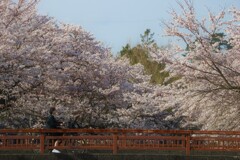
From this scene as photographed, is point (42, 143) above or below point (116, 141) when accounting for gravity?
below

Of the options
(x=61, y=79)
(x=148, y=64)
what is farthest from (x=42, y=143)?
(x=148, y=64)

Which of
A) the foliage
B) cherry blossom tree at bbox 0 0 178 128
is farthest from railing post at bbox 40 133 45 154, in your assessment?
the foliage

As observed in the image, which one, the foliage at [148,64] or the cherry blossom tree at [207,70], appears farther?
the foliage at [148,64]

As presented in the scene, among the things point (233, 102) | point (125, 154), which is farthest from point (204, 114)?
point (125, 154)

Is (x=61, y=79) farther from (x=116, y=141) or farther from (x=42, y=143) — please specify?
(x=116, y=141)

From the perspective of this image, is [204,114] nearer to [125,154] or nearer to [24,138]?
[125,154]

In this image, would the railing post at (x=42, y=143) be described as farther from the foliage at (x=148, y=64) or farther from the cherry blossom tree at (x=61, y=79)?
the foliage at (x=148, y=64)

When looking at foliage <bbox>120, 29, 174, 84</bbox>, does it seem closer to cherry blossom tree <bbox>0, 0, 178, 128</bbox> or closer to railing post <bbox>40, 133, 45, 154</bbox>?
cherry blossom tree <bbox>0, 0, 178, 128</bbox>

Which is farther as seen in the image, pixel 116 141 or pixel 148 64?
pixel 148 64

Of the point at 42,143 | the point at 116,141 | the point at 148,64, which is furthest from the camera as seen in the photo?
the point at 148,64

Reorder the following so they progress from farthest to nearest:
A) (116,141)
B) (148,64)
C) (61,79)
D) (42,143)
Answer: (148,64)
(61,79)
(116,141)
(42,143)

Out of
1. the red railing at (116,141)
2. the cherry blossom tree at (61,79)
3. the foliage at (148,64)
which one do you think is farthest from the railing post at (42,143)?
the foliage at (148,64)

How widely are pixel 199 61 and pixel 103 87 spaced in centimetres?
847

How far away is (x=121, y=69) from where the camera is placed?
105 ft
